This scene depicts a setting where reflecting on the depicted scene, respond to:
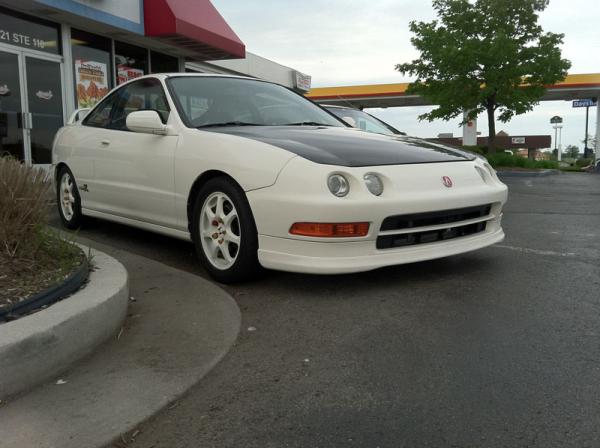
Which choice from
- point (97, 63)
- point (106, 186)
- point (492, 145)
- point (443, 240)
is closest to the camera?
point (443, 240)

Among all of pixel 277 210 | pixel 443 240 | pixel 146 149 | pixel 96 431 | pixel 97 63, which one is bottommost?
pixel 96 431

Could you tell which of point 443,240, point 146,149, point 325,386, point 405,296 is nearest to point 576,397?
point 325,386

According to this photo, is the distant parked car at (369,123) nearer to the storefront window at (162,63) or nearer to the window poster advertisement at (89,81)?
the window poster advertisement at (89,81)

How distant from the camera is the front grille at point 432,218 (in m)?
3.45

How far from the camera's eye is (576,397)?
2.19 meters

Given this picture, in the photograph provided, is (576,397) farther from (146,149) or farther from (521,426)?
(146,149)

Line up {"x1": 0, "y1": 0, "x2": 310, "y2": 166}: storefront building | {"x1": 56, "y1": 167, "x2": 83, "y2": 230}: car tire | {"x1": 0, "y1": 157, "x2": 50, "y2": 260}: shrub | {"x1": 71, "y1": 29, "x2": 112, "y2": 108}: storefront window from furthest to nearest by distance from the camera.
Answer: {"x1": 71, "y1": 29, "x2": 112, "y2": 108}: storefront window → {"x1": 0, "y1": 0, "x2": 310, "y2": 166}: storefront building → {"x1": 56, "y1": 167, "x2": 83, "y2": 230}: car tire → {"x1": 0, "y1": 157, "x2": 50, "y2": 260}: shrub

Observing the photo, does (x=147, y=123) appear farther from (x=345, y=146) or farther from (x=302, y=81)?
(x=302, y=81)

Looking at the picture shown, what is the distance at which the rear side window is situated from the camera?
15.3 ft

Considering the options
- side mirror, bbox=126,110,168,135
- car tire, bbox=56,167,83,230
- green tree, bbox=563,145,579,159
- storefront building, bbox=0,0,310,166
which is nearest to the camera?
side mirror, bbox=126,110,168,135

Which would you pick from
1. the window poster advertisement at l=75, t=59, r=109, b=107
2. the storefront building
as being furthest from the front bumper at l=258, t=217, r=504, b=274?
the window poster advertisement at l=75, t=59, r=109, b=107

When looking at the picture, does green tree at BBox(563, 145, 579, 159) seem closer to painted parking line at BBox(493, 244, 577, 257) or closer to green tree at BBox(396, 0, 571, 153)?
green tree at BBox(396, 0, 571, 153)

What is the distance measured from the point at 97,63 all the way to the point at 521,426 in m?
11.4

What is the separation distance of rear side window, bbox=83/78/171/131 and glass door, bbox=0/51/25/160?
15.8 ft
